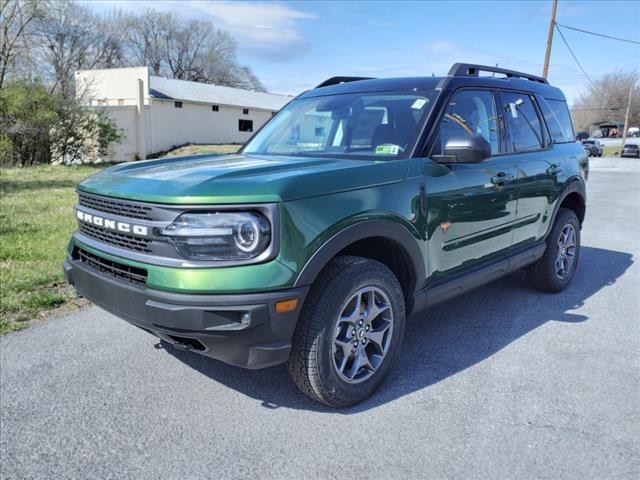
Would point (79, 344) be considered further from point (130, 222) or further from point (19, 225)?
point (19, 225)

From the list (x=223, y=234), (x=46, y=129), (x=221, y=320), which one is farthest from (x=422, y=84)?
(x=46, y=129)

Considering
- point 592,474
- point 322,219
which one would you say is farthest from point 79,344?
point 592,474

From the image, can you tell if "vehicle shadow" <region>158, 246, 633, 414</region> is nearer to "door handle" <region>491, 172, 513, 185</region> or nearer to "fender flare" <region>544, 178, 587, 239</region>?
"fender flare" <region>544, 178, 587, 239</region>

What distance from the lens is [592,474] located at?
252 centimetres

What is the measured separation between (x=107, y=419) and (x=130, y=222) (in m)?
1.12

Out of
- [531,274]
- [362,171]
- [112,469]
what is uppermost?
[362,171]

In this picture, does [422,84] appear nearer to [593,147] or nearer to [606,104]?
A: [593,147]

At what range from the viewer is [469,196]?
3.69 m

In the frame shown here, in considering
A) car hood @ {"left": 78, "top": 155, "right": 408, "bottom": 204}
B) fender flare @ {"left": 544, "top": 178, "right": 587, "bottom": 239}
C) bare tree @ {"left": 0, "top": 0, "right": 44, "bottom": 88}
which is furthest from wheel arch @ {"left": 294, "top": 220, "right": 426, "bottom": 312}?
bare tree @ {"left": 0, "top": 0, "right": 44, "bottom": 88}

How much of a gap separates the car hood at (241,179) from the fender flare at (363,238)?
24cm

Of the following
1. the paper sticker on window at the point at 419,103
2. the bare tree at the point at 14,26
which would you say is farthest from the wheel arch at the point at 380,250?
the bare tree at the point at 14,26

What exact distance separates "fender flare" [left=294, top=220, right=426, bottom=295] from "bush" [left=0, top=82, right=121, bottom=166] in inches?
788

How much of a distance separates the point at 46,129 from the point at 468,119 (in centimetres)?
2087

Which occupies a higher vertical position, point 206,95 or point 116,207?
point 206,95
